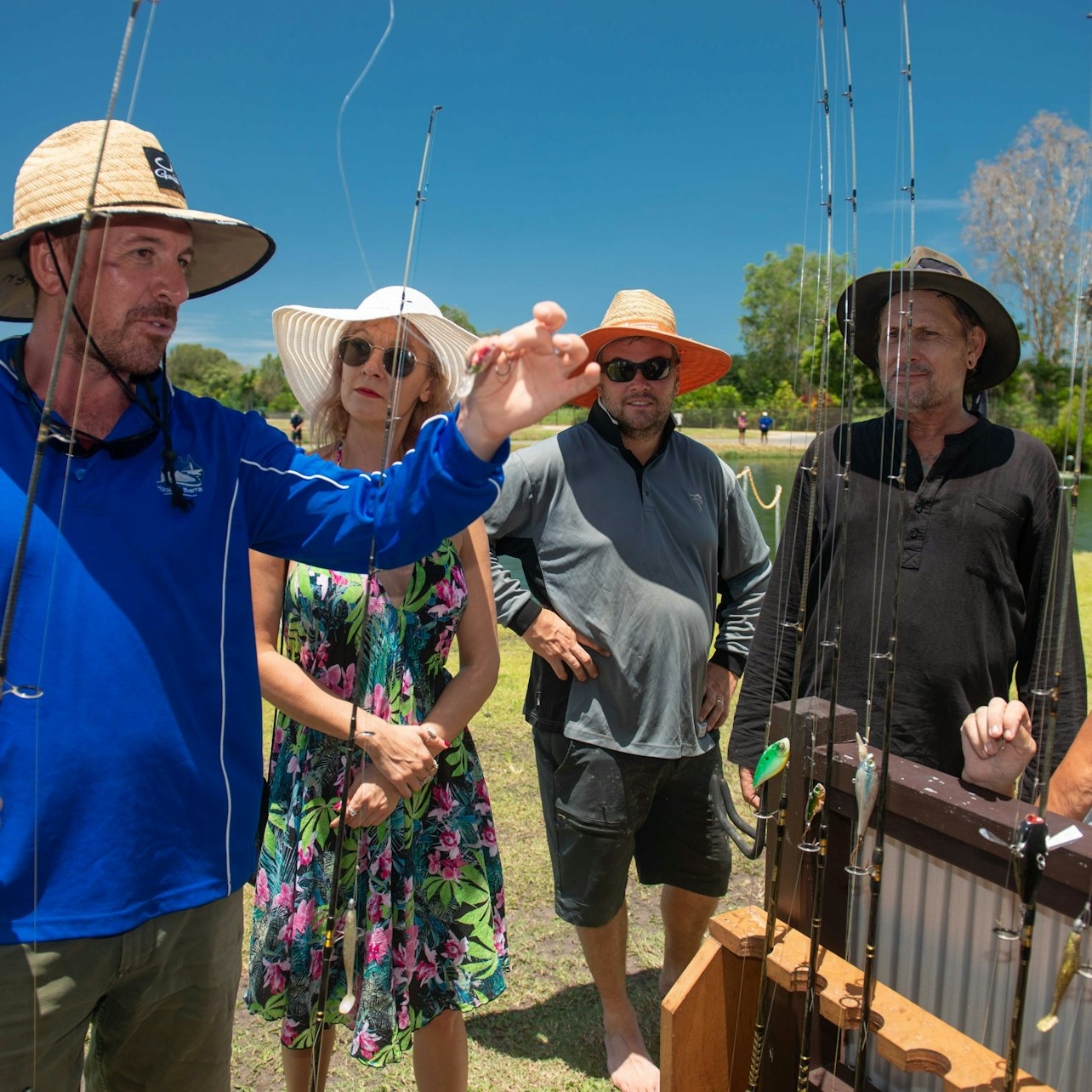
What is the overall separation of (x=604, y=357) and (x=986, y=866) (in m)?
1.99

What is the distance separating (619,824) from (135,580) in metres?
1.74

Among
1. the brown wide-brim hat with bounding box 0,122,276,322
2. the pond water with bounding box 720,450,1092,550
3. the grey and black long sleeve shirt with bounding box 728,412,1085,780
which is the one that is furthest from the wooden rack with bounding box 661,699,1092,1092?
the pond water with bounding box 720,450,1092,550

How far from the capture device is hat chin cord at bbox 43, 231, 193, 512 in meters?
1.63

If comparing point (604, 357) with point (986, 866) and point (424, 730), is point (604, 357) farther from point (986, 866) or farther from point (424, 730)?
point (986, 866)

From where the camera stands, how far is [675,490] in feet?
9.87

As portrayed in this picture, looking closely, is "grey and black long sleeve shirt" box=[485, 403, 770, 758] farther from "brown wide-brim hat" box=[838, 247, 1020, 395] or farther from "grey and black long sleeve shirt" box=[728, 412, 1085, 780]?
"brown wide-brim hat" box=[838, 247, 1020, 395]

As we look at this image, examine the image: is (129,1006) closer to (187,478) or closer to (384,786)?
(384,786)

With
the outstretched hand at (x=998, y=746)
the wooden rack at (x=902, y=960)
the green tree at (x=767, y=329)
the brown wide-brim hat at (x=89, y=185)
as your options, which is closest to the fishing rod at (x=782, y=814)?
the wooden rack at (x=902, y=960)

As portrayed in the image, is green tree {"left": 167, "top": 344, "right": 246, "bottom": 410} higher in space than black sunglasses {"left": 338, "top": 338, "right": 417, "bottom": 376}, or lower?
higher

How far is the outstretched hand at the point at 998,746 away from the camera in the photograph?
182 cm

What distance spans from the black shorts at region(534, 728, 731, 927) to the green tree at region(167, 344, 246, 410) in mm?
64131

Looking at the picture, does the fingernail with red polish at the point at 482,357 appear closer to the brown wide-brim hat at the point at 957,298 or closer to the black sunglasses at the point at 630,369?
the brown wide-brim hat at the point at 957,298

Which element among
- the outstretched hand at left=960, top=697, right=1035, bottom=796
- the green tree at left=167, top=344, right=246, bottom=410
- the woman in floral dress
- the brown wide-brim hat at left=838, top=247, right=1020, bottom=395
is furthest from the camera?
the green tree at left=167, top=344, right=246, bottom=410

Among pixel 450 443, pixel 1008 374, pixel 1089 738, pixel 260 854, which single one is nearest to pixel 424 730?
pixel 260 854
